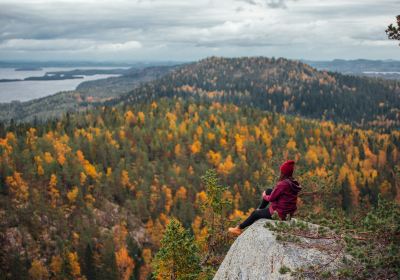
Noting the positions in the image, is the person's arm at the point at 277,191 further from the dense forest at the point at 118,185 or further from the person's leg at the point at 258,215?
the dense forest at the point at 118,185

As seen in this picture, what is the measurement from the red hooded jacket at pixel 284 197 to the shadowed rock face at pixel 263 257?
898 millimetres

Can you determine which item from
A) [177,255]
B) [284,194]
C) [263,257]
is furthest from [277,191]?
[177,255]

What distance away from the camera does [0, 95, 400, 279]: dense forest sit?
111m

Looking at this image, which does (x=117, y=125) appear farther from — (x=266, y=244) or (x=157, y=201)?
(x=266, y=244)

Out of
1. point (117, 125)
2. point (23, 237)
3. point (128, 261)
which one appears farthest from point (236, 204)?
point (117, 125)

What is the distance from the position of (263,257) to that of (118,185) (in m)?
138

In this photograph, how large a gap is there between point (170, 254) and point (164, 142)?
155 meters

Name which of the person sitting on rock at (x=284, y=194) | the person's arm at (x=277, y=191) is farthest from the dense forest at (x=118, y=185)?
the person's arm at (x=277, y=191)

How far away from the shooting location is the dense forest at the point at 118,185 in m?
111

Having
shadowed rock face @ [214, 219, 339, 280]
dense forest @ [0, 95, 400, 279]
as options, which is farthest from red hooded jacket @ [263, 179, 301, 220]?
dense forest @ [0, 95, 400, 279]

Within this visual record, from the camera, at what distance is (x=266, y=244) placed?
14711 millimetres

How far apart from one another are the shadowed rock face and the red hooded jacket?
0.90 meters

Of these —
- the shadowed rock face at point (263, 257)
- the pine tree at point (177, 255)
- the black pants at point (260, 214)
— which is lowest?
the pine tree at point (177, 255)

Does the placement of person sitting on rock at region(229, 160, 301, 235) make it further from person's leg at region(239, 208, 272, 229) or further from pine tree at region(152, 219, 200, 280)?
pine tree at region(152, 219, 200, 280)
